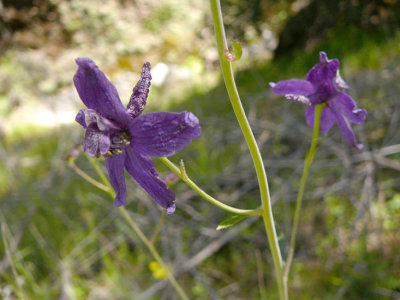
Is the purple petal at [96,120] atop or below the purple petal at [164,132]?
atop

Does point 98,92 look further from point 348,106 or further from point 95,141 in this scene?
point 348,106

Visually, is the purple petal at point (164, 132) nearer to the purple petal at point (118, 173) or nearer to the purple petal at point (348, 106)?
the purple petal at point (118, 173)

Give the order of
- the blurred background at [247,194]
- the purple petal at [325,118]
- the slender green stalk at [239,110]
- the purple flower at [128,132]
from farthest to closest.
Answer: the blurred background at [247,194] < the purple petal at [325,118] < the purple flower at [128,132] < the slender green stalk at [239,110]

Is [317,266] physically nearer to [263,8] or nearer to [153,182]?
[153,182]

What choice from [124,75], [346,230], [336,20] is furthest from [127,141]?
[124,75]

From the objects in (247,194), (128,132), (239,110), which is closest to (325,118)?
(239,110)

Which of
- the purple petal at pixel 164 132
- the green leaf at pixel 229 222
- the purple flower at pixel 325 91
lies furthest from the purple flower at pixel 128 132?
the purple flower at pixel 325 91

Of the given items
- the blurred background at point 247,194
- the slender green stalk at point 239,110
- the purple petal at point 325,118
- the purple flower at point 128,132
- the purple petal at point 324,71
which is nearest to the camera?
the slender green stalk at point 239,110
